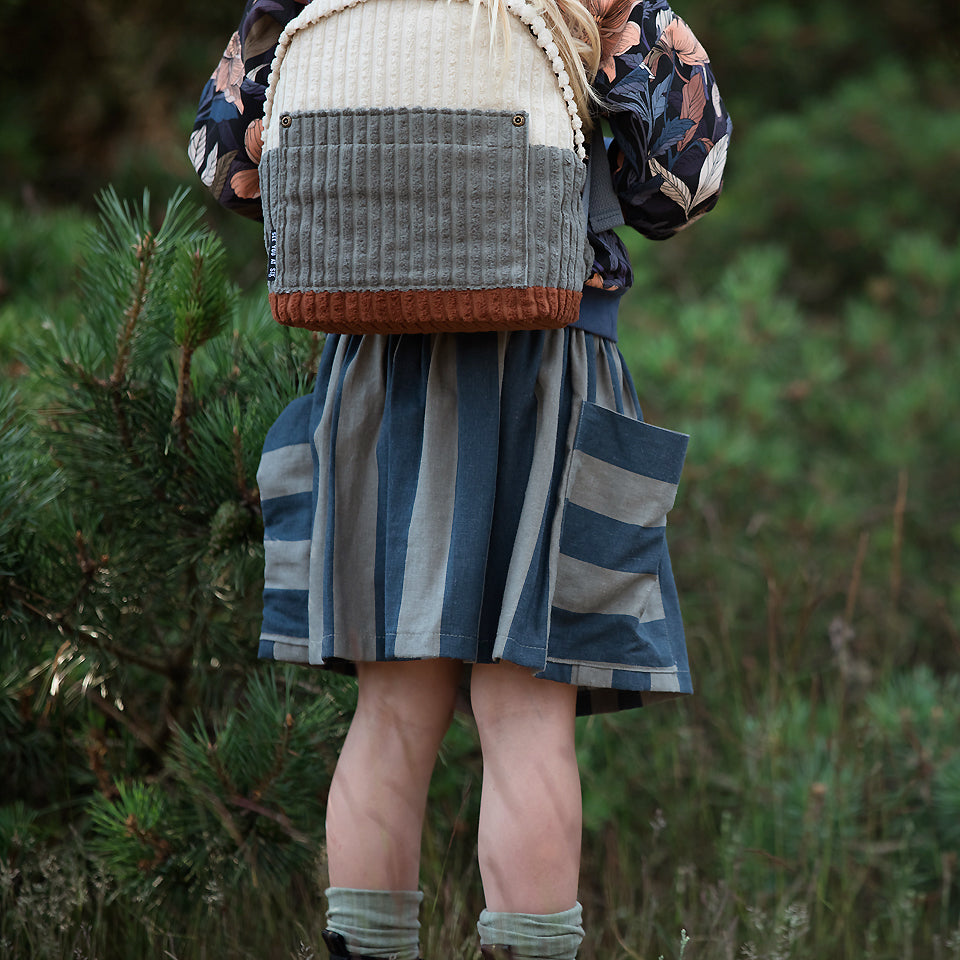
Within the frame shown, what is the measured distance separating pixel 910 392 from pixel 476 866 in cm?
174

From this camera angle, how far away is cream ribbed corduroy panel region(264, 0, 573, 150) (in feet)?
2.99

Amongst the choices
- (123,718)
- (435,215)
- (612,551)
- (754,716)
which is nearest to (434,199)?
(435,215)

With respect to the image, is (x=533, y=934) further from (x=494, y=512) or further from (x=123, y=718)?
(x=123, y=718)

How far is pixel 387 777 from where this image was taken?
3.43ft

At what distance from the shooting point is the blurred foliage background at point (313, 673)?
→ 1291 mm

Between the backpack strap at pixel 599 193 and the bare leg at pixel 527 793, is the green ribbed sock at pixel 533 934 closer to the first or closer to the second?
the bare leg at pixel 527 793

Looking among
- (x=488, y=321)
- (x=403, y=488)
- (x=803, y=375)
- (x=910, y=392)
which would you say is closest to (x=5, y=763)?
(x=403, y=488)

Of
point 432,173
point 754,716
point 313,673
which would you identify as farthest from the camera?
point 754,716

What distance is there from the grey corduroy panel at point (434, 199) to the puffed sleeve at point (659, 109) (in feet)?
0.38

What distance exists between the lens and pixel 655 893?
1528 millimetres

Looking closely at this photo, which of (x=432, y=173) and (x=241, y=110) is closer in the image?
(x=432, y=173)

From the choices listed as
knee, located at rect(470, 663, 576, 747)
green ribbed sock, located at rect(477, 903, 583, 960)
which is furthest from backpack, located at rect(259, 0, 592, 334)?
green ribbed sock, located at rect(477, 903, 583, 960)

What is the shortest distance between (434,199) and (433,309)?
0.09 meters

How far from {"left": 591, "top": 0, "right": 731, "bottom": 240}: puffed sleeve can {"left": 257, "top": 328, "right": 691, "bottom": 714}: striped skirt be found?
154 mm
